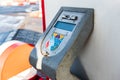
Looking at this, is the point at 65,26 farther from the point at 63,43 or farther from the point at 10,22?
the point at 10,22

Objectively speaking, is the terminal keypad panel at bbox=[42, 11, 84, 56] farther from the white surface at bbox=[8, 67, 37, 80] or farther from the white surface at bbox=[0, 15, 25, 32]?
the white surface at bbox=[0, 15, 25, 32]

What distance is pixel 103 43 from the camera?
0.95m

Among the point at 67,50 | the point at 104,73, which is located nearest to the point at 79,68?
the point at 104,73

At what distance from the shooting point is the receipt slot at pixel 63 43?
878mm

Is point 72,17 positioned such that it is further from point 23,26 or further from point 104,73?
point 23,26

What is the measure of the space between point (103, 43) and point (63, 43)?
0.20 m

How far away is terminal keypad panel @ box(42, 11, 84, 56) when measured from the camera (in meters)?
0.94

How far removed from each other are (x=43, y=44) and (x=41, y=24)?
0.54 meters

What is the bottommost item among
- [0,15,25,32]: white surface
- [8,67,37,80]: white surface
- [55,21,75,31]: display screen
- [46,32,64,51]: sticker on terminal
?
[8,67,37,80]: white surface

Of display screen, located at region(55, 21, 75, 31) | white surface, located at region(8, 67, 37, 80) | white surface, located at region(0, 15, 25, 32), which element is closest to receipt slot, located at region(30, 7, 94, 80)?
display screen, located at region(55, 21, 75, 31)

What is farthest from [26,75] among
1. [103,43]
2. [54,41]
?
[103,43]

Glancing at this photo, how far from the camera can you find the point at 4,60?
→ 1.33m

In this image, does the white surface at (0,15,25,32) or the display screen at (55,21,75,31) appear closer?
the display screen at (55,21,75,31)

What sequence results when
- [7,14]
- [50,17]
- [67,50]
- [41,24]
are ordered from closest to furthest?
1. [67,50]
2. [50,17]
3. [41,24]
4. [7,14]
